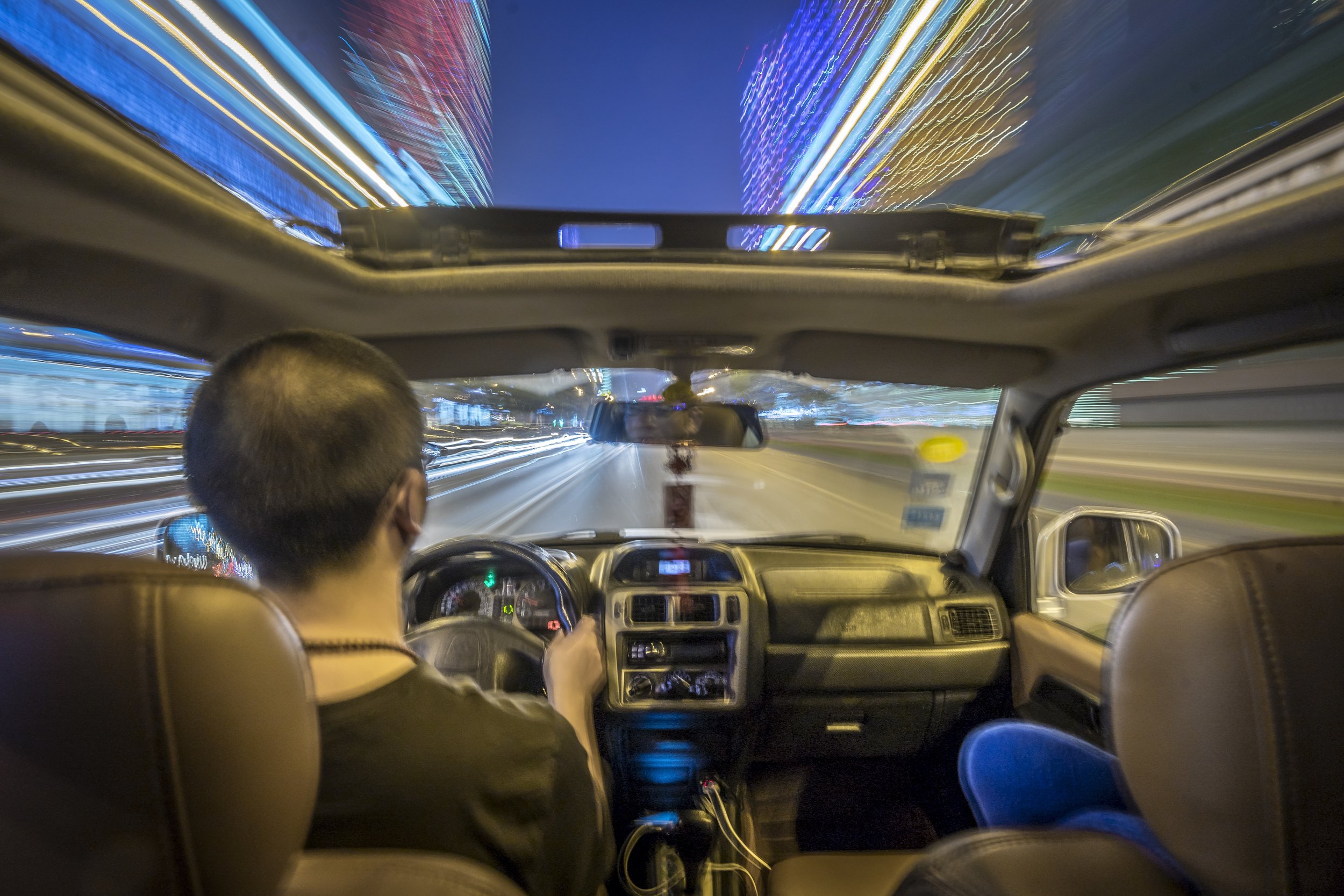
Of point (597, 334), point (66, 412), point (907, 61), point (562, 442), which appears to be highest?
point (907, 61)

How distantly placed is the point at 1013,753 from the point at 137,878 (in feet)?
7.42

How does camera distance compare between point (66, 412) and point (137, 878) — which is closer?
point (137, 878)

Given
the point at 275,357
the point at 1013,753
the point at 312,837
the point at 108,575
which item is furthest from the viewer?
the point at 1013,753

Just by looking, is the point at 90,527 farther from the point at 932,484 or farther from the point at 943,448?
the point at 943,448

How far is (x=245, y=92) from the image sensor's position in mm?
2246

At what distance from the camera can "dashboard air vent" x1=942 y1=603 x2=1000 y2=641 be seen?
341 cm

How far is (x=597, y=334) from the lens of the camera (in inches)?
107

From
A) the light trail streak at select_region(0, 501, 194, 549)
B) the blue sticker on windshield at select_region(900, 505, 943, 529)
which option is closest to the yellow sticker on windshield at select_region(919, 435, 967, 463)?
the blue sticker on windshield at select_region(900, 505, 943, 529)

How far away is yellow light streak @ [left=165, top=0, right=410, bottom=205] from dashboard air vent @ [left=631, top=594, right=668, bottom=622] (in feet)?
6.52

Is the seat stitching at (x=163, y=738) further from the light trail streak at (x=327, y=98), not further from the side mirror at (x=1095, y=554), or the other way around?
the side mirror at (x=1095, y=554)

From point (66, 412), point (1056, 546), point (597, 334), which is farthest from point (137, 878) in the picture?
point (66, 412)

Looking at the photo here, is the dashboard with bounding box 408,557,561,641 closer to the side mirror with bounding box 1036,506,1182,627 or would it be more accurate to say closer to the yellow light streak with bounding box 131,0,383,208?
the yellow light streak with bounding box 131,0,383,208

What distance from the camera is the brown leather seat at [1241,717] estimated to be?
952 millimetres

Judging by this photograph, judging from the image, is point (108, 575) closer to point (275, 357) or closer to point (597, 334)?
point (275, 357)
